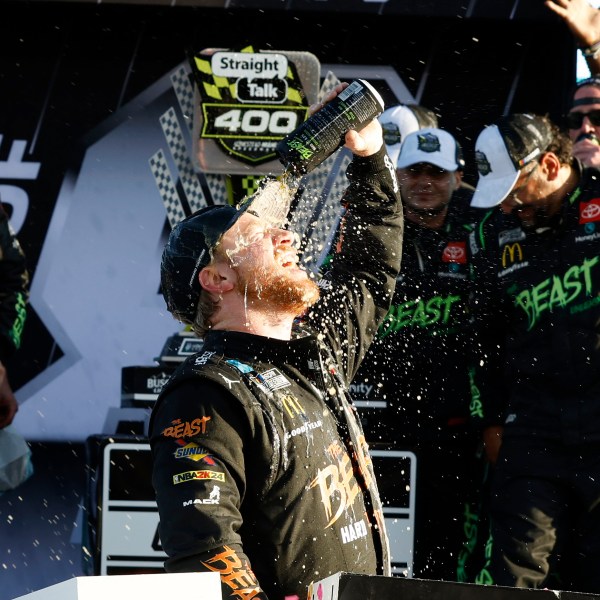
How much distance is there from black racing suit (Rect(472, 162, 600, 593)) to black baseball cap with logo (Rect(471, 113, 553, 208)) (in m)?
0.16

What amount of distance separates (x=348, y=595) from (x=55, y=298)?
15.9 ft

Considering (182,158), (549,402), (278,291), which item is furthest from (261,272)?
(182,158)

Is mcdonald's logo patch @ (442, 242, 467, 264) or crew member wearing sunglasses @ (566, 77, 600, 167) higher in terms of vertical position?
crew member wearing sunglasses @ (566, 77, 600, 167)

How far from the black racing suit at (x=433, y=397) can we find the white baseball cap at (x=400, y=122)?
726mm

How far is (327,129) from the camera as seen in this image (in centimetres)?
307

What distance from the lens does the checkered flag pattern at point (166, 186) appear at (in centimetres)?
621

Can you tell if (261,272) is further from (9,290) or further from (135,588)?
(9,290)

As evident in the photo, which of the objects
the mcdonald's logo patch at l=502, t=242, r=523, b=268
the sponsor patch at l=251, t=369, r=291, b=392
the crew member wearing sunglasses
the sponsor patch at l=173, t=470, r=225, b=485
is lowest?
the sponsor patch at l=173, t=470, r=225, b=485

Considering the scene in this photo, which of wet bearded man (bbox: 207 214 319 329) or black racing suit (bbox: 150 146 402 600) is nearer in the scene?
black racing suit (bbox: 150 146 402 600)

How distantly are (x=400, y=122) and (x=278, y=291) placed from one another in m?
2.89

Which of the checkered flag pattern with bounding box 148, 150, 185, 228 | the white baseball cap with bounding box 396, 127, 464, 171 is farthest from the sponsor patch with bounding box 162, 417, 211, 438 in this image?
the checkered flag pattern with bounding box 148, 150, 185, 228

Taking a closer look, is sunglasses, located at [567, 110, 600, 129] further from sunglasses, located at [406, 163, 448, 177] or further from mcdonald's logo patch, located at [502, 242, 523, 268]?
mcdonald's logo patch, located at [502, 242, 523, 268]

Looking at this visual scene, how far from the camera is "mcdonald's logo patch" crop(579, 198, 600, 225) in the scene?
14.0 ft

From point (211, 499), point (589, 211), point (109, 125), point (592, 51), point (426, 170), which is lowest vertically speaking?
point (211, 499)
